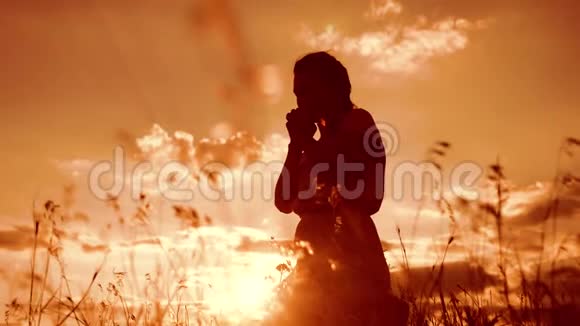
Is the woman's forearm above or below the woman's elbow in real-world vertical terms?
above

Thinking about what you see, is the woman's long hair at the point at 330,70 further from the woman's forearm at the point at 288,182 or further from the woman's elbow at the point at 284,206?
the woman's elbow at the point at 284,206

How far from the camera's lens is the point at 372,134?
11.7 ft

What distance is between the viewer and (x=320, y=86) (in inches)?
144

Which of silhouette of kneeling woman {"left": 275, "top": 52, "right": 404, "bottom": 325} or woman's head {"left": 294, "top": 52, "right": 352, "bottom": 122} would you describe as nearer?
silhouette of kneeling woman {"left": 275, "top": 52, "right": 404, "bottom": 325}

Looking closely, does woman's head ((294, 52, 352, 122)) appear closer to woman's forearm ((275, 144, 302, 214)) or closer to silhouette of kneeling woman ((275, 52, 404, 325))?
silhouette of kneeling woman ((275, 52, 404, 325))

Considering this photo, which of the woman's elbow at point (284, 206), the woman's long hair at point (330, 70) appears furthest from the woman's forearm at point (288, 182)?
the woman's long hair at point (330, 70)

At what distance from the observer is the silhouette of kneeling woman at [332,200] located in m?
3.30

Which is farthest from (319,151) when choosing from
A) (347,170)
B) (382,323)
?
(382,323)

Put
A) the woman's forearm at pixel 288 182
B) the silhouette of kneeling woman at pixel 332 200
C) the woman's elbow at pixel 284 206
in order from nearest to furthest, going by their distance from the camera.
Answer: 1. the silhouette of kneeling woman at pixel 332 200
2. the woman's forearm at pixel 288 182
3. the woman's elbow at pixel 284 206

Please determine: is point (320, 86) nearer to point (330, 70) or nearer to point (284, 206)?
point (330, 70)

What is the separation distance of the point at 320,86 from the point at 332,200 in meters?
0.88

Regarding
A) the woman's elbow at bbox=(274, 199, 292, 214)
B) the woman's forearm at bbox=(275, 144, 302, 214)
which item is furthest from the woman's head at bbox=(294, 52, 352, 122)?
the woman's elbow at bbox=(274, 199, 292, 214)

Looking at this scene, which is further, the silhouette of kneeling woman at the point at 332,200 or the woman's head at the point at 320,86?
the woman's head at the point at 320,86

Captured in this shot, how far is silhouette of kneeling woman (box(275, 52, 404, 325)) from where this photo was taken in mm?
3303
